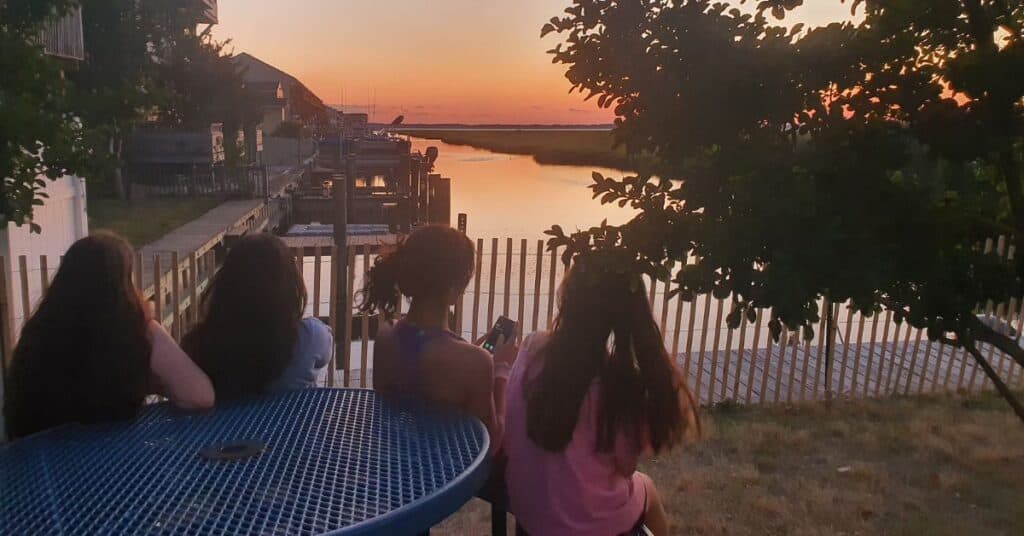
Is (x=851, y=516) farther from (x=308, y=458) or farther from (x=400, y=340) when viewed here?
(x=308, y=458)

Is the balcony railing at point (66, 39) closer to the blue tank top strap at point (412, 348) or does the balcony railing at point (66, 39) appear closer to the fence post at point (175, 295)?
the fence post at point (175, 295)

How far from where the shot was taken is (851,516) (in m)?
3.79

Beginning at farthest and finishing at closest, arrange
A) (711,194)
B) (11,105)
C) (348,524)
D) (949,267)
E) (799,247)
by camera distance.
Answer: (11,105) < (949,267) < (711,194) < (799,247) < (348,524)

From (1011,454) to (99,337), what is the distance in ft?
15.4

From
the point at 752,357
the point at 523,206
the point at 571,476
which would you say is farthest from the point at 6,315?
the point at 523,206

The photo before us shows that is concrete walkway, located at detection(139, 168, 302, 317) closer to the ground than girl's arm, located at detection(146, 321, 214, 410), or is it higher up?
closer to the ground

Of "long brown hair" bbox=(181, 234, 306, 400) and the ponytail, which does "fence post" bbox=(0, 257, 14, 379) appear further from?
the ponytail

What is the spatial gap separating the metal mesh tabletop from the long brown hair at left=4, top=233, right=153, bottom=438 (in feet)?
0.28

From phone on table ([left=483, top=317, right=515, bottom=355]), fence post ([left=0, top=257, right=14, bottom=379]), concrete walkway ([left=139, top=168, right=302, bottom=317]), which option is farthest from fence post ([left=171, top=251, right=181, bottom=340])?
concrete walkway ([left=139, top=168, right=302, bottom=317])

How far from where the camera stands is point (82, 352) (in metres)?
2.51

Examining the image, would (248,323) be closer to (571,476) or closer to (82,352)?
(82,352)

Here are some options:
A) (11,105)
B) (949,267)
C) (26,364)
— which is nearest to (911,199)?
(949,267)

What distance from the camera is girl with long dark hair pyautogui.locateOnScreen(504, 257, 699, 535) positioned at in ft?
7.43

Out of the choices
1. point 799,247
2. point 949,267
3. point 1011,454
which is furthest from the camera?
point 1011,454
